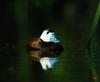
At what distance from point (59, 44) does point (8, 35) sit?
1.40 metres

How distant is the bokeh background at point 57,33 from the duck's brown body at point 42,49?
9cm

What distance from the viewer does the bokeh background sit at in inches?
253

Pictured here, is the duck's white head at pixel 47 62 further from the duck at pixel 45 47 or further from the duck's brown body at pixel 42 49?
the duck's brown body at pixel 42 49

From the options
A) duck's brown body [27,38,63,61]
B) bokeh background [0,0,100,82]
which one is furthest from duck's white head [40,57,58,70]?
duck's brown body [27,38,63,61]

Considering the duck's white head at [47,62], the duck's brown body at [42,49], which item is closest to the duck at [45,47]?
the duck's brown body at [42,49]

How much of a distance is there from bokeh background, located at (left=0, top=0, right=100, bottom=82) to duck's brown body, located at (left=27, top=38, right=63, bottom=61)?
0.09 meters

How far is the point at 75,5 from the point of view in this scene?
13.0m

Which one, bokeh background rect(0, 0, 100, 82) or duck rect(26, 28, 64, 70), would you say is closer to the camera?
bokeh background rect(0, 0, 100, 82)

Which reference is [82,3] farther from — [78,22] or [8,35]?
[8,35]

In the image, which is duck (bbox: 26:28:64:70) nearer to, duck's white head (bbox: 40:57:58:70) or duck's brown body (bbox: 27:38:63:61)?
duck's brown body (bbox: 27:38:63:61)

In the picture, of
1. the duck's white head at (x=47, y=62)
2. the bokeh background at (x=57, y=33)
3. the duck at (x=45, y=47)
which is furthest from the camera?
the duck at (x=45, y=47)

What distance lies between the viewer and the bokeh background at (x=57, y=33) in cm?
643

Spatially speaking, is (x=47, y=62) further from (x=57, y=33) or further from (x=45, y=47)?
(x=57, y=33)

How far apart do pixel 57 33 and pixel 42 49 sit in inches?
64.5
